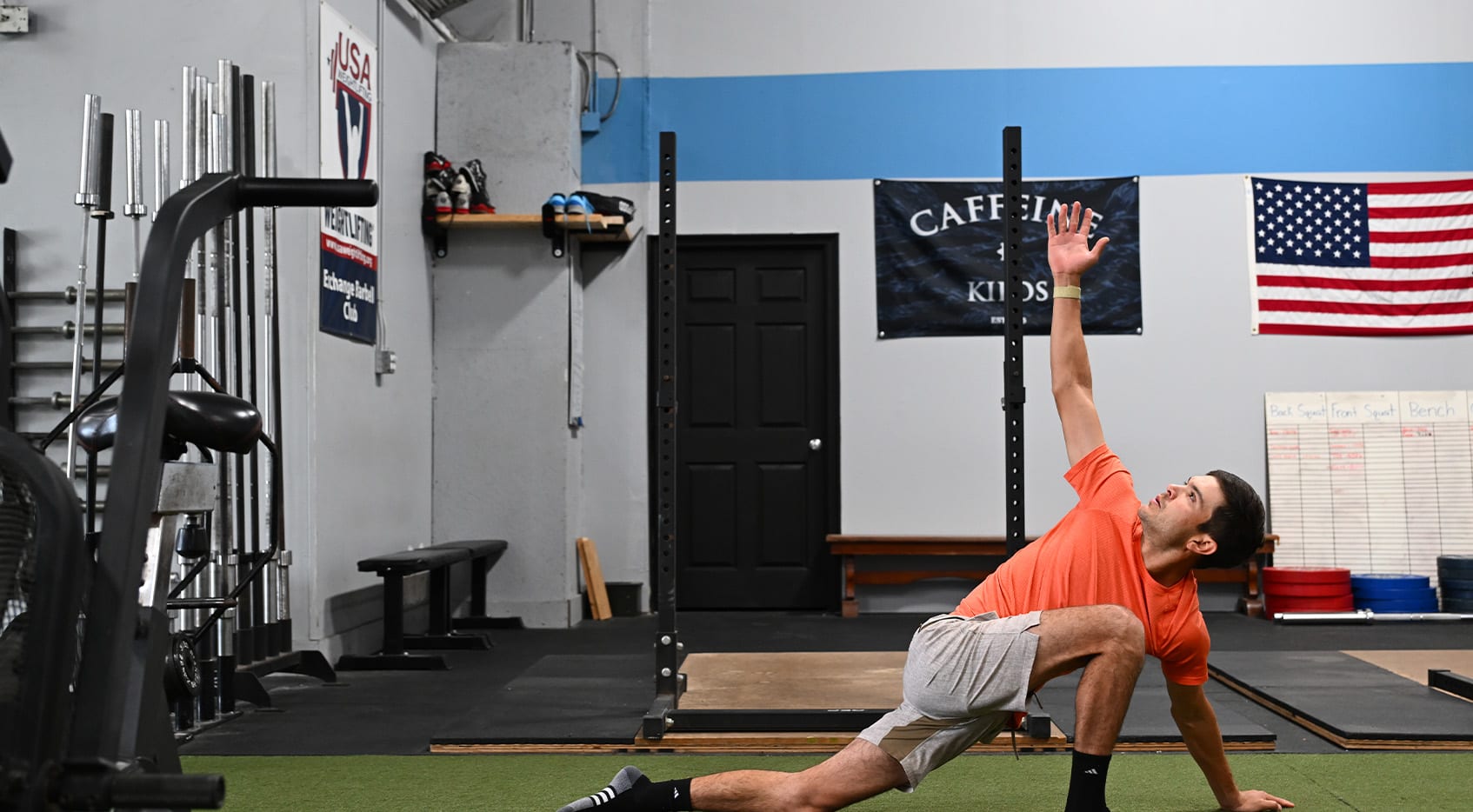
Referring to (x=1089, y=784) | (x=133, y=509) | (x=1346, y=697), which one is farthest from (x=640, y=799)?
(x=1346, y=697)

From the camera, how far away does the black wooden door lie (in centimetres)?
719

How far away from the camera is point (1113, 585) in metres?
2.45

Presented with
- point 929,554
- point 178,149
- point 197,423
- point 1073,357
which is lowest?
point 929,554

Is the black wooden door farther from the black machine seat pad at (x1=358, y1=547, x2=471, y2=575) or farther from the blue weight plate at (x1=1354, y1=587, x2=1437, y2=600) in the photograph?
the blue weight plate at (x1=1354, y1=587, x2=1437, y2=600)

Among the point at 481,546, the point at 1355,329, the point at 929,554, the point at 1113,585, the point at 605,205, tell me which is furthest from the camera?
the point at 1355,329

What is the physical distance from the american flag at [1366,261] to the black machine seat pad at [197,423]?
6360 millimetres

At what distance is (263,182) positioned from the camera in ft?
5.67

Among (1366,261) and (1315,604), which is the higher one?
(1366,261)

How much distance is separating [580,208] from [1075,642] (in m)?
4.71

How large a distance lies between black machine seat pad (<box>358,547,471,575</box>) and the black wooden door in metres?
1.80

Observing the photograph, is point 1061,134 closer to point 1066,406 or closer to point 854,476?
point 854,476

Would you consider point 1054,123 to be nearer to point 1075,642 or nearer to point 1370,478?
point 1370,478

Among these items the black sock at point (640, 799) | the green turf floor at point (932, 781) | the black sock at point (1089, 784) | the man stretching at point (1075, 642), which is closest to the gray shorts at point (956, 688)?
the man stretching at point (1075, 642)

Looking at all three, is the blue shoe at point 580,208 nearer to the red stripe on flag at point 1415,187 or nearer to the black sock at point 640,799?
the red stripe on flag at point 1415,187
